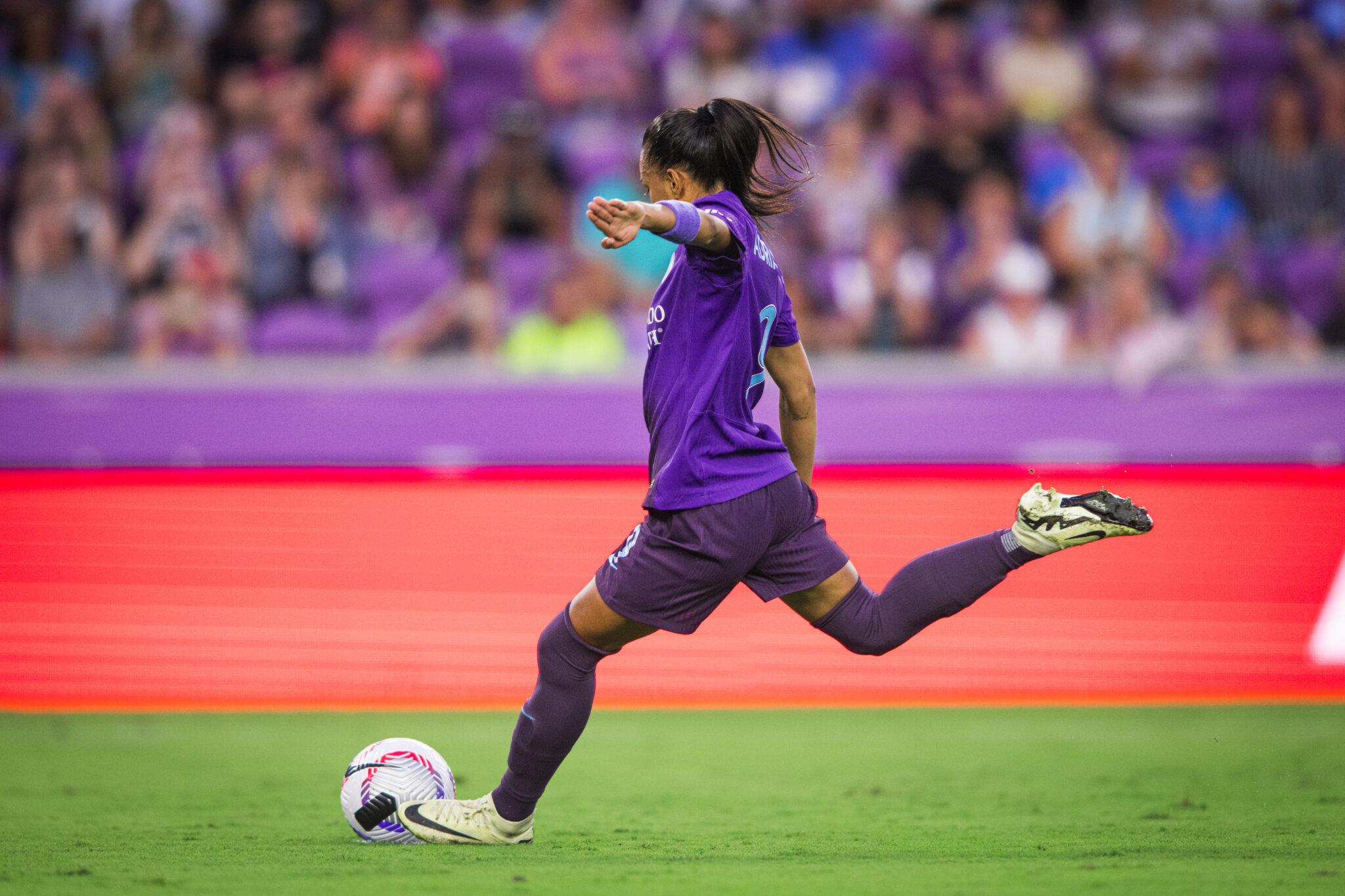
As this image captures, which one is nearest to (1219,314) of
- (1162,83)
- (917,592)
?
(1162,83)

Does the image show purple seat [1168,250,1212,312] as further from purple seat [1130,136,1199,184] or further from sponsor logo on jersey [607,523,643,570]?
sponsor logo on jersey [607,523,643,570]

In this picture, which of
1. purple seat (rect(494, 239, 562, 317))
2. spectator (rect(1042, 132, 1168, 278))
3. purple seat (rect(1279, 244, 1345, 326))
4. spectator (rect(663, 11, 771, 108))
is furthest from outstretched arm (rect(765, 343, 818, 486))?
spectator (rect(663, 11, 771, 108))

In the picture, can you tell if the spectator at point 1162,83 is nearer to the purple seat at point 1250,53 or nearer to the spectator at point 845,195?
the purple seat at point 1250,53

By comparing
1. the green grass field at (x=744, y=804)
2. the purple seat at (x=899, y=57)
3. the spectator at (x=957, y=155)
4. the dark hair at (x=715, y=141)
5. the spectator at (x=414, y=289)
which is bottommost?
the green grass field at (x=744, y=804)

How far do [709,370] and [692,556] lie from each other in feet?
1.56

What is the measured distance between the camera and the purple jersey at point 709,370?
3738 mm

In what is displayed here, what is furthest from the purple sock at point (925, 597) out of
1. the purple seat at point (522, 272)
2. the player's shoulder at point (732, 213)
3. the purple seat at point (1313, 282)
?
the purple seat at point (1313, 282)

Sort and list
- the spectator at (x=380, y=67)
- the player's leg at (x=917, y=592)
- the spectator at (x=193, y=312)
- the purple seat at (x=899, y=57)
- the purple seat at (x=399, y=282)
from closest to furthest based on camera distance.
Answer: the player's leg at (x=917, y=592), the spectator at (x=193, y=312), the purple seat at (x=399, y=282), the spectator at (x=380, y=67), the purple seat at (x=899, y=57)

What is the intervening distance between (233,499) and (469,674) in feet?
4.06

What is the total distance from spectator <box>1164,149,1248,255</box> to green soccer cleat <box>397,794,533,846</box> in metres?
7.73

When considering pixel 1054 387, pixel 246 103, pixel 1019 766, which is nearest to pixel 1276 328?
pixel 1054 387

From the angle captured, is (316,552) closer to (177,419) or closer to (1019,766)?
(177,419)

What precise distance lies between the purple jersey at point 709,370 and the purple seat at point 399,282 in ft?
18.8

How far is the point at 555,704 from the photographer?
3.99 metres
